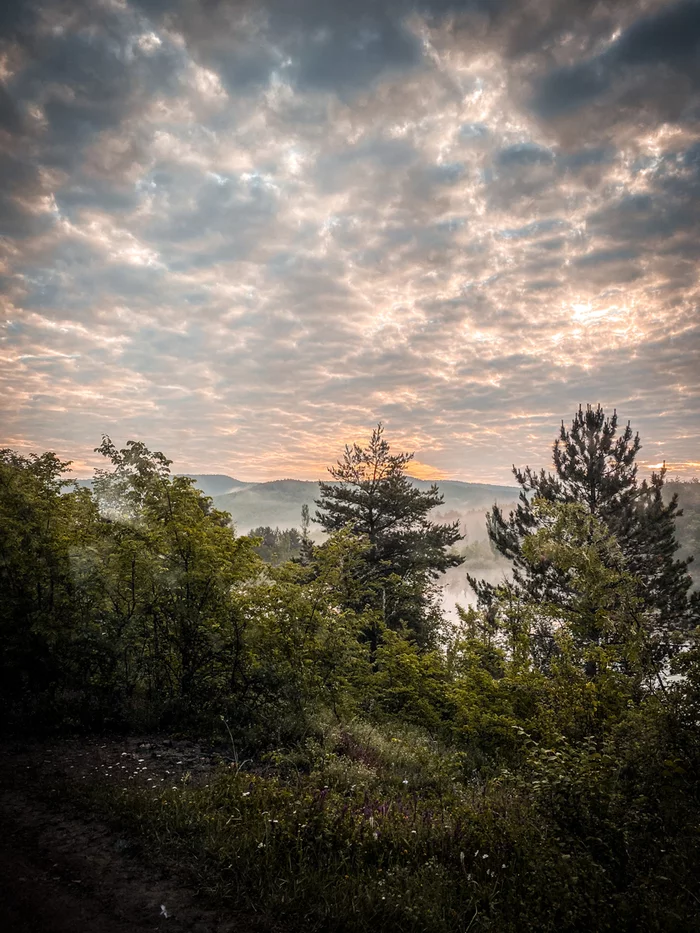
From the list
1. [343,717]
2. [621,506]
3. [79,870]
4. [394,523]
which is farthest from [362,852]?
[621,506]

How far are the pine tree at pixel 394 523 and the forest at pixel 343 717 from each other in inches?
273

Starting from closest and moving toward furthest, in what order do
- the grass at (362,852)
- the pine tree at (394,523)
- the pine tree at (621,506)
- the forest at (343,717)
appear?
the grass at (362,852) < the forest at (343,717) < the pine tree at (621,506) < the pine tree at (394,523)

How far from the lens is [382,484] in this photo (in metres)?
20.2

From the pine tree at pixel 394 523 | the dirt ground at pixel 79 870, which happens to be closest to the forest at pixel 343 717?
the dirt ground at pixel 79 870

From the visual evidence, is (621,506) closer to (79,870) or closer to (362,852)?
(362,852)

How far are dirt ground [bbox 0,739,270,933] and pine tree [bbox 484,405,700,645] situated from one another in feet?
53.8

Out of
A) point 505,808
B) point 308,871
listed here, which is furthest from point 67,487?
point 505,808

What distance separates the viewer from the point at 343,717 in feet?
27.6

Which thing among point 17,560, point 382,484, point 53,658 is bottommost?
point 53,658

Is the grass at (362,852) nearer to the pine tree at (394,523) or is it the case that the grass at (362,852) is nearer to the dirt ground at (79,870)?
the dirt ground at (79,870)

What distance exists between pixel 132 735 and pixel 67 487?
5390 mm

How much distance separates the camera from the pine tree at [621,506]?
17719mm

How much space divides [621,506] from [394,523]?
9.35m

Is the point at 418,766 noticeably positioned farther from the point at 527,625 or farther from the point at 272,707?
the point at 527,625
